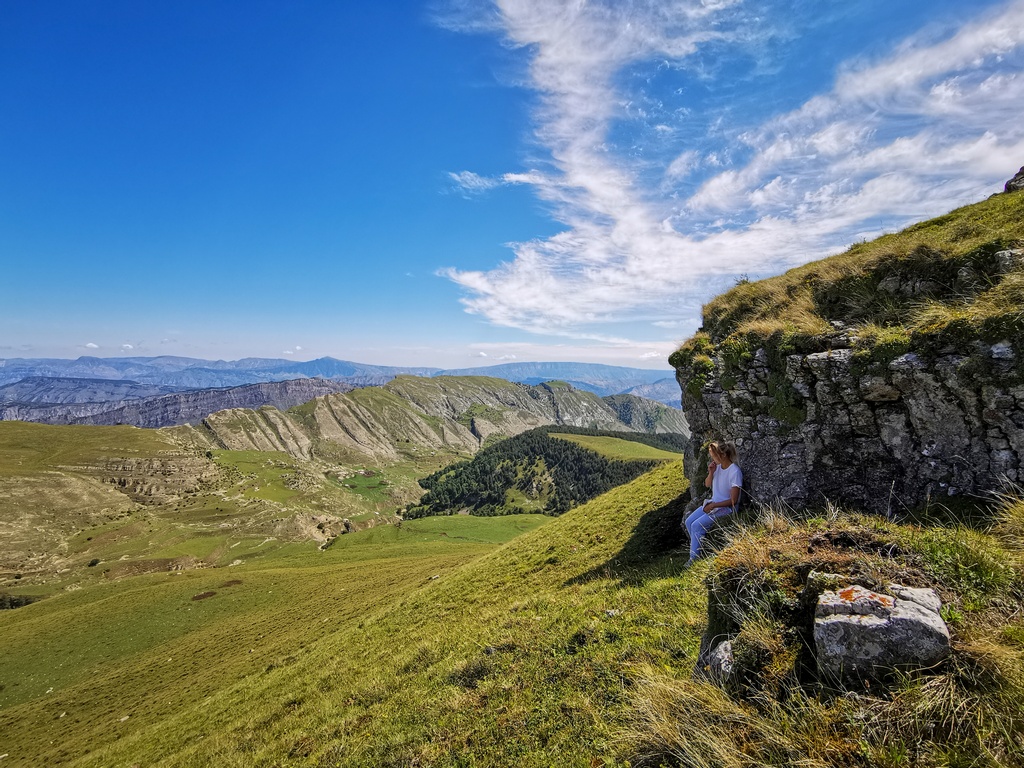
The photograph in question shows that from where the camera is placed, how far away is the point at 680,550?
15.2 meters

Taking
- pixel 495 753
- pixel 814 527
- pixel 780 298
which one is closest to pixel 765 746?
pixel 814 527

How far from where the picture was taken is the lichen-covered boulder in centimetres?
385

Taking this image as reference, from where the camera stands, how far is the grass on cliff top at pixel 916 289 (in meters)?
9.52

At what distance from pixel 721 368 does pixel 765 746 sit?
14.0 meters

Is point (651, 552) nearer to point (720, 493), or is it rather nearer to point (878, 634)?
point (720, 493)

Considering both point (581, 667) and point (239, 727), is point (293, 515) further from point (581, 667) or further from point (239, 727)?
point (581, 667)

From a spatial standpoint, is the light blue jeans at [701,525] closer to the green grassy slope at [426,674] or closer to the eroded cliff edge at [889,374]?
the green grassy slope at [426,674]

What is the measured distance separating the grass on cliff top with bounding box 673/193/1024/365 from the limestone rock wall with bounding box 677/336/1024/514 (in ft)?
2.33

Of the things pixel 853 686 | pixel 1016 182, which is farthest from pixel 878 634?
pixel 1016 182

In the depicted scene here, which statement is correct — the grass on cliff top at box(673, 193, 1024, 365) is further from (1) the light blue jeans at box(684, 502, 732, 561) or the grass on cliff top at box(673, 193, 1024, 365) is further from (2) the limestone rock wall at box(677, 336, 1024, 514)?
(1) the light blue jeans at box(684, 502, 732, 561)

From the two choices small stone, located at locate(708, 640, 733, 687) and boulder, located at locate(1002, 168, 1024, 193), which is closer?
small stone, located at locate(708, 640, 733, 687)

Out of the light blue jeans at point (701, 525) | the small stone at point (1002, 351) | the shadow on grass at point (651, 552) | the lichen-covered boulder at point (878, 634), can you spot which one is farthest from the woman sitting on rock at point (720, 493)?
the lichen-covered boulder at point (878, 634)

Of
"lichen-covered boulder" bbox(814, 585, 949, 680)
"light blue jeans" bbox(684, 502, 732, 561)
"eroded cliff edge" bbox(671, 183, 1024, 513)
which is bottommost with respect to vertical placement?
"light blue jeans" bbox(684, 502, 732, 561)

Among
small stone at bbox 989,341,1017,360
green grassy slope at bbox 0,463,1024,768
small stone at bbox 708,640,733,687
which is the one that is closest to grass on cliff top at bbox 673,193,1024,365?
small stone at bbox 989,341,1017,360
